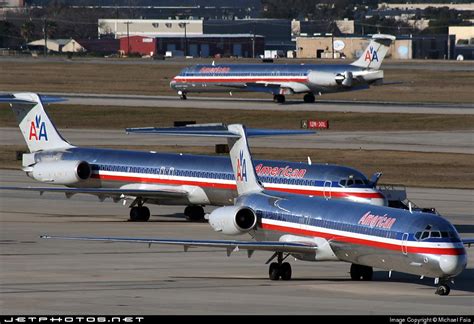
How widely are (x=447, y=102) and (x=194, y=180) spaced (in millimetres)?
73914

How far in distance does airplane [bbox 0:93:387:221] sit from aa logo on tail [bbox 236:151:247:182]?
25.6 feet

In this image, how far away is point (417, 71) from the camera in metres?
177

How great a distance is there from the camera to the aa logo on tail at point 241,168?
43.9 metres

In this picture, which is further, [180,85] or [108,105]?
[180,85]

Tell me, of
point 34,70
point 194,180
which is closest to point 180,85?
point 34,70

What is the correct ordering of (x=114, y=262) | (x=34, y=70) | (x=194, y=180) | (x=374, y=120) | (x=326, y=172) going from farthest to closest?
(x=34, y=70)
(x=374, y=120)
(x=194, y=180)
(x=326, y=172)
(x=114, y=262)

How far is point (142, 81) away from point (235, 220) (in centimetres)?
11898

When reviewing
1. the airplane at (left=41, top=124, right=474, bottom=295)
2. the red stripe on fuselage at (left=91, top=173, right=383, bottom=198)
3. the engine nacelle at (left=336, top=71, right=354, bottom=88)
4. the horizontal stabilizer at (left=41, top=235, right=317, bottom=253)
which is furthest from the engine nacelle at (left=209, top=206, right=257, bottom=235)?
the engine nacelle at (left=336, top=71, right=354, bottom=88)

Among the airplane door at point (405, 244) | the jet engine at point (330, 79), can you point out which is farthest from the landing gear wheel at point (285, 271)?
the jet engine at point (330, 79)

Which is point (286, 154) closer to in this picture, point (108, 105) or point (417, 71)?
point (108, 105)

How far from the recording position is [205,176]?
56.0m

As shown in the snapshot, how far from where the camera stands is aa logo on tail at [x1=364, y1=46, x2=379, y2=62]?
12156 cm

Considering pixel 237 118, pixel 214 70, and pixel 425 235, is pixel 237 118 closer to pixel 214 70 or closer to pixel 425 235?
pixel 214 70

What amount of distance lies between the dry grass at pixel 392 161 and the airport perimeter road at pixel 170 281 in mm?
15235
